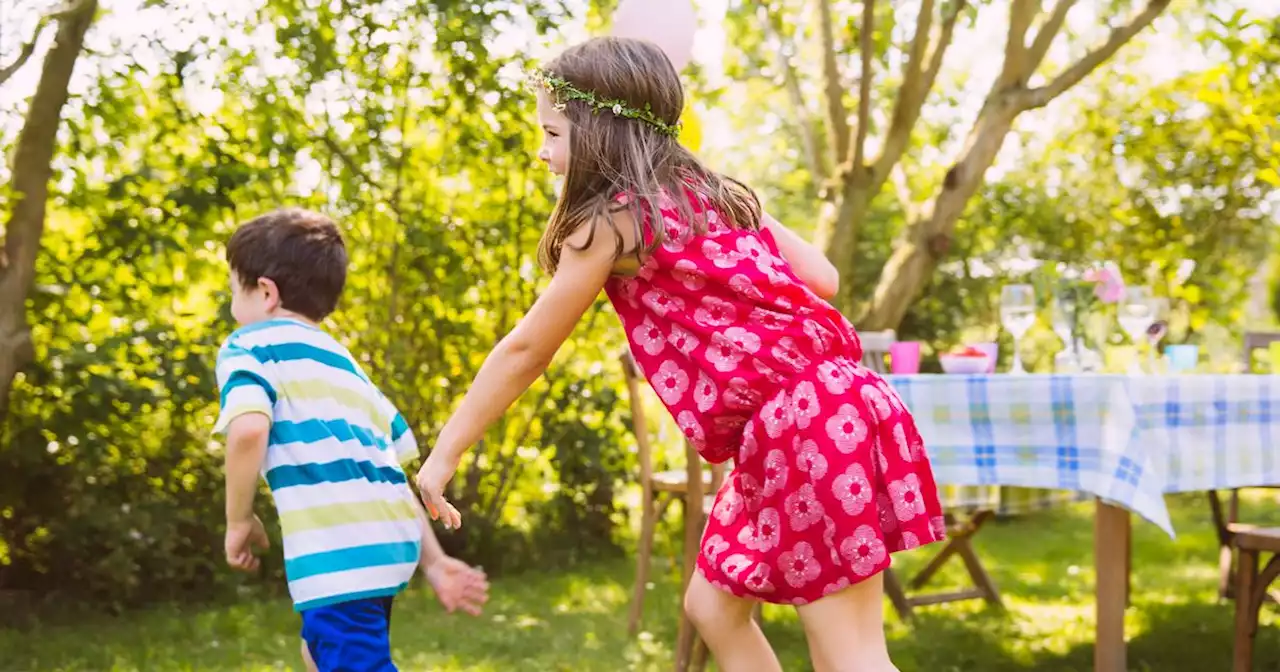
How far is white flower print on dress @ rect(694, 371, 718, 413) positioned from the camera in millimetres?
1972

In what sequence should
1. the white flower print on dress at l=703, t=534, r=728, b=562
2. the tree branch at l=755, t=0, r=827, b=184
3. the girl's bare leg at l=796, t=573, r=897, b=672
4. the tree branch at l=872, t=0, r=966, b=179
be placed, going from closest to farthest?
the girl's bare leg at l=796, t=573, r=897, b=672, the white flower print on dress at l=703, t=534, r=728, b=562, the tree branch at l=872, t=0, r=966, b=179, the tree branch at l=755, t=0, r=827, b=184

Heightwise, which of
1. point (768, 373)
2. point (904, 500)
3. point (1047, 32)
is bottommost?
point (904, 500)

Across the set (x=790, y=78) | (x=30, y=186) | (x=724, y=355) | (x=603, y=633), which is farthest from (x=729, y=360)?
(x=790, y=78)

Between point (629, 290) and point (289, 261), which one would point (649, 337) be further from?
point (289, 261)

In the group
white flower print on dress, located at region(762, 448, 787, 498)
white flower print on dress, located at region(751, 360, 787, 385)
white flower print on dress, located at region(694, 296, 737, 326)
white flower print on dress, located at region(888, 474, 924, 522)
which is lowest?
white flower print on dress, located at region(888, 474, 924, 522)

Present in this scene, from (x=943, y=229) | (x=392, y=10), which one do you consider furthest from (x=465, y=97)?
(x=943, y=229)

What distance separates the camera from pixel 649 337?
2023 millimetres

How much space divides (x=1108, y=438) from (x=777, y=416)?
4.50 ft

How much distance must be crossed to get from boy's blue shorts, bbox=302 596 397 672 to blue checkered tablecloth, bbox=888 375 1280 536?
152cm

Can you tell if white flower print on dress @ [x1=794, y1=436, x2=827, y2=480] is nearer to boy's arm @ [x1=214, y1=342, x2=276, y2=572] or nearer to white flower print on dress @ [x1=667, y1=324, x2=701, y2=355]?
white flower print on dress @ [x1=667, y1=324, x2=701, y2=355]

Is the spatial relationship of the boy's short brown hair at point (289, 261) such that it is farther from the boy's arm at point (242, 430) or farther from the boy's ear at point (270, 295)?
the boy's arm at point (242, 430)

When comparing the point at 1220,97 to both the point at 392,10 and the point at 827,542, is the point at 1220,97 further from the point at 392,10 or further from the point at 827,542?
the point at 827,542

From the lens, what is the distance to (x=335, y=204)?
17.7 feet

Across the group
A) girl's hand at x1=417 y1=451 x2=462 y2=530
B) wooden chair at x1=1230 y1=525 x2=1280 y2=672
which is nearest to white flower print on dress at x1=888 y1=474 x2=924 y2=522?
girl's hand at x1=417 y1=451 x2=462 y2=530
